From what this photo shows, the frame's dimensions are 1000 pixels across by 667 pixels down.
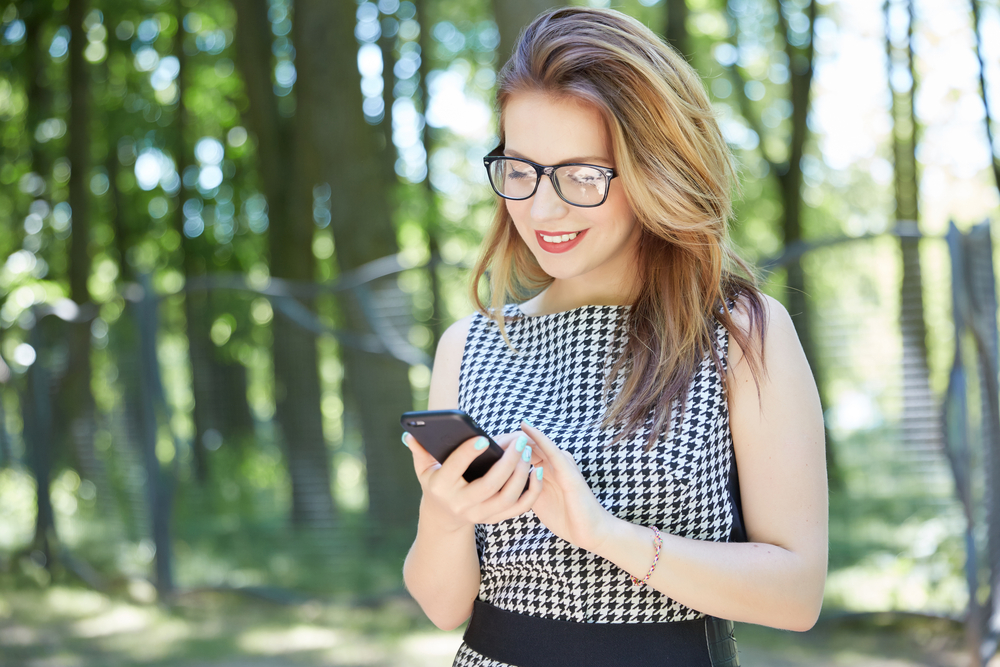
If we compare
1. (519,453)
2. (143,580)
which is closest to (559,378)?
(519,453)

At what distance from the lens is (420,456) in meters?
1.58

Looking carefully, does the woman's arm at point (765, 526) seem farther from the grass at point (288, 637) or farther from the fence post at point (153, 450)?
the fence post at point (153, 450)

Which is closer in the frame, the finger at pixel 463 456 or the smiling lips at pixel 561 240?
the finger at pixel 463 456

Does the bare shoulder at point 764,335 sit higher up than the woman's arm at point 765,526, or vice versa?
the bare shoulder at point 764,335

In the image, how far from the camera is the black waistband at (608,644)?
1.72 m

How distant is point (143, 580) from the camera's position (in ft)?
23.0

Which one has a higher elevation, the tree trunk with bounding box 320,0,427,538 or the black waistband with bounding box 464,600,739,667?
the tree trunk with bounding box 320,0,427,538

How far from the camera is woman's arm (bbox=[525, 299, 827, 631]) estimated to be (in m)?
1.60

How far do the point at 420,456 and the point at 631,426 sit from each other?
41 cm

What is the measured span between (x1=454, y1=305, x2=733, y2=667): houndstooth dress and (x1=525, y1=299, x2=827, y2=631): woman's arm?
5cm

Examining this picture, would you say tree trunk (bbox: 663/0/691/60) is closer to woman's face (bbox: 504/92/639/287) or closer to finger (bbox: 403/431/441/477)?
woman's face (bbox: 504/92/639/287)

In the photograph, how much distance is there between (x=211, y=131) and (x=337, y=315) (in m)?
8.68

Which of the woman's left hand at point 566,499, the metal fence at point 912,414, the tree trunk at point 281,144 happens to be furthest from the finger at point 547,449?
the tree trunk at point 281,144

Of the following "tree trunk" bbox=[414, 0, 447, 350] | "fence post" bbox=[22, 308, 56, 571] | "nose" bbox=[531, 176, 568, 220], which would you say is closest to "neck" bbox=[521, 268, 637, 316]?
"nose" bbox=[531, 176, 568, 220]
